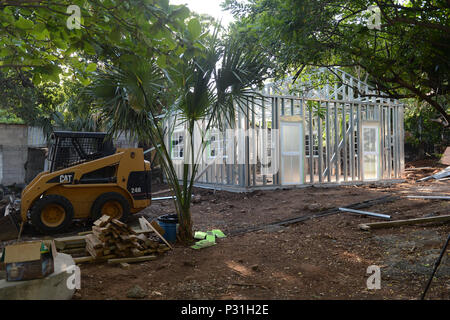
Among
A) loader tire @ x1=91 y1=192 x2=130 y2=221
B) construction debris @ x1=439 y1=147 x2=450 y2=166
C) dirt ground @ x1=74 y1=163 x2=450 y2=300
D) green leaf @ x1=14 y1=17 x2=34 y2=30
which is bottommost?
dirt ground @ x1=74 y1=163 x2=450 y2=300

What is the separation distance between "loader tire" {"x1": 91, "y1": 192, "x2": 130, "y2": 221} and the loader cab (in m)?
0.97

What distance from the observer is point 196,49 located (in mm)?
3051

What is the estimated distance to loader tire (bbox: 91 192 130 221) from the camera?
666 cm

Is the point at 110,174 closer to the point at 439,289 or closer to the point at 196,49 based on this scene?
the point at 196,49

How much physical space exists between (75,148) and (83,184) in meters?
0.92

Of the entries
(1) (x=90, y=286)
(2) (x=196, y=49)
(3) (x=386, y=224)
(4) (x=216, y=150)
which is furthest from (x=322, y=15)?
(4) (x=216, y=150)

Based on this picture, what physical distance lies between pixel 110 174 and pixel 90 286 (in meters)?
3.65

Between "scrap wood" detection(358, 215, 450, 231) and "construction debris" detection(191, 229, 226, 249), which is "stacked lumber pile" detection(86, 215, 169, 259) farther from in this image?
"scrap wood" detection(358, 215, 450, 231)

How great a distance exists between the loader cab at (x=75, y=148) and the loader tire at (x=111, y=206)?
965mm

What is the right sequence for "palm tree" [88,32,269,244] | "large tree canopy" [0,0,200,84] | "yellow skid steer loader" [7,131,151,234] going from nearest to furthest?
"large tree canopy" [0,0,200,84], "palm tree" [88,32,269,244], "yellow skid steer loader" [7,131,151,234]

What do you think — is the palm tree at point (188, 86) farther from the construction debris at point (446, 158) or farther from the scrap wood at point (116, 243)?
the construction debris at point (446, 158)

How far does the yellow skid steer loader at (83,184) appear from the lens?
6.29m

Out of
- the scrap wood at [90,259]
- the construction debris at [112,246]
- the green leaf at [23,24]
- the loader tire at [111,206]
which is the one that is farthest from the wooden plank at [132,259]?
the green leaf at [23,24]

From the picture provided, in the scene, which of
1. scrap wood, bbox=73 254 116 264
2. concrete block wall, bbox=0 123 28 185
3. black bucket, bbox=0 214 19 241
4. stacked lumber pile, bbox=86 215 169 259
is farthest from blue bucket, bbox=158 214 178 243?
concrete block wall, bbox=0 123 28 185
